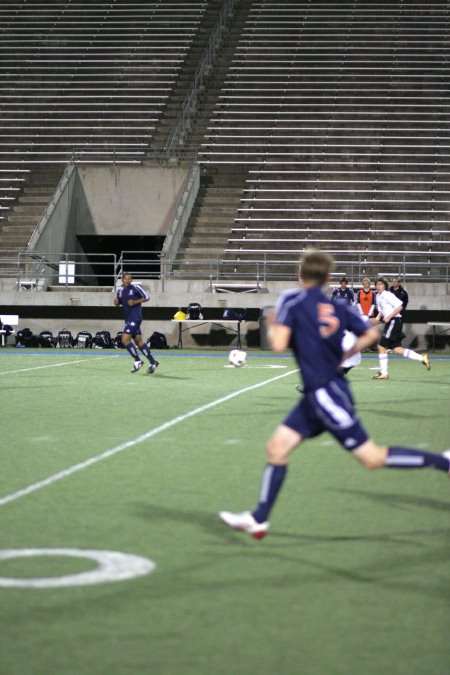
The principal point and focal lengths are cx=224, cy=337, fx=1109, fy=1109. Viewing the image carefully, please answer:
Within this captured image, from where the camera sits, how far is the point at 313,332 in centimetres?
603

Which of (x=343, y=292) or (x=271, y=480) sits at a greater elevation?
(x=343, y=292)

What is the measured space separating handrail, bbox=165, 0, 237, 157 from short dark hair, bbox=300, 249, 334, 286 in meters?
32.3

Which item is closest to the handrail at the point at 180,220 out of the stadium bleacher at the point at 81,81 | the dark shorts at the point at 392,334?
the stadium bleacher at the point at 81,81

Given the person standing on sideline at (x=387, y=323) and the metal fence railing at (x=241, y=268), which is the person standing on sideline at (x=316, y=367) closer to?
the person standing on sideline at (x=387, y=323)

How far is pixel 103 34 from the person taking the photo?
45.0 metres

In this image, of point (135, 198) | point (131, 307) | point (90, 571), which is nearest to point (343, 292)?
point (131, 307)

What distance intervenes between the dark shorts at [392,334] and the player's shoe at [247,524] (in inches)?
541

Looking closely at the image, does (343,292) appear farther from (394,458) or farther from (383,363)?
(394,458)

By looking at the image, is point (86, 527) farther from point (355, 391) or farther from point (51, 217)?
point (51, 217)

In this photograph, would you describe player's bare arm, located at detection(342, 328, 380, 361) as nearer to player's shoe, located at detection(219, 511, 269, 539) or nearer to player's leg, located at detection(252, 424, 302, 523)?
player's leg, located at detection(252, 424, 302, 523)

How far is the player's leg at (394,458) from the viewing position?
6168 millimetres

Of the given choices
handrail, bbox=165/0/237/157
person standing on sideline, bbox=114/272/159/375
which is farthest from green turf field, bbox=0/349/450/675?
handrail, bbox=165/0/237/157

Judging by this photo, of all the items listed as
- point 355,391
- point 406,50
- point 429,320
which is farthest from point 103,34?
point 355,391

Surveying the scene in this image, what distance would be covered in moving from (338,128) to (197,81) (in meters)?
6.43
